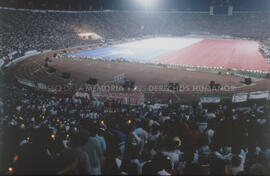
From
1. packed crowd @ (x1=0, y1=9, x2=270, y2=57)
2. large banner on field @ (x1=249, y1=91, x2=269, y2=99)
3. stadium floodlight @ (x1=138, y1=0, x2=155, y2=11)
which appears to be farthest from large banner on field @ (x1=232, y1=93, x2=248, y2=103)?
stadium floodlight @ (x1=138, y1=0, x2=155, y2=11)

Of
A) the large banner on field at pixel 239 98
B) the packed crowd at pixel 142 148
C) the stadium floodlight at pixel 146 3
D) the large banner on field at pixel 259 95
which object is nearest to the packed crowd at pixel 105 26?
the stadium floodlight at pixel 146 3

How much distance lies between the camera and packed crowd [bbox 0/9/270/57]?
170ft

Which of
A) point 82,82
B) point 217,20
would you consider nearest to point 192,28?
point 217,20

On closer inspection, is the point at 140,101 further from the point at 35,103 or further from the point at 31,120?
the point at 31,120

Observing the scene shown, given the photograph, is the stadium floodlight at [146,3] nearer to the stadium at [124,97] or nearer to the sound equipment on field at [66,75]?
the stadium at [124,97]

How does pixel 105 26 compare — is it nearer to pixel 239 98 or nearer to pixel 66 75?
pixel 66 75

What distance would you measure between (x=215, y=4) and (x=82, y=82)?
89.9m

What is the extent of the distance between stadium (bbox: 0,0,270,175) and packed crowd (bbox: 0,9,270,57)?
426 mm

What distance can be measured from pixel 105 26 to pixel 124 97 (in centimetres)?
6945

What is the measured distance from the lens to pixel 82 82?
2748 centimetres

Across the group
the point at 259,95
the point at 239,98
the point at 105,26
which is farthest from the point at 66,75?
the point at 105,26

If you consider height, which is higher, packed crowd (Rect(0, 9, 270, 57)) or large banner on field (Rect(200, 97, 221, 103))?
packed crowd (Rect(0, 9, 270, 57))

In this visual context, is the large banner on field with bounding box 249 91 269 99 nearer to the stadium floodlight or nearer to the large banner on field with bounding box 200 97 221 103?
the large banner on field with bounding box 200 97 221 103

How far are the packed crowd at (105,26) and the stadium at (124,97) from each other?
426 millimetres
